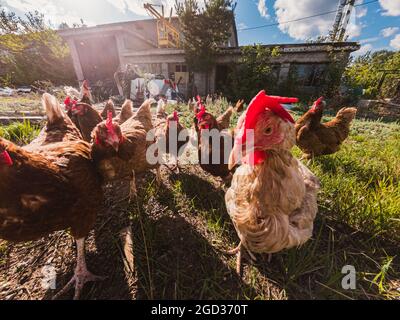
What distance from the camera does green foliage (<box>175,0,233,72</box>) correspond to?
38.9 ft

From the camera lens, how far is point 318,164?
2.90 m

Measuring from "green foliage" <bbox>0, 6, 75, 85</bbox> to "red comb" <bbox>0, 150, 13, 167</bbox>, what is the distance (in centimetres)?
2053

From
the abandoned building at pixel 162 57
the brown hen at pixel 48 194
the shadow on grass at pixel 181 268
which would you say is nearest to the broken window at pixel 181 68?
the abandoned building at pixel 162 57

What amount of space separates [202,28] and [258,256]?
48.2 feet

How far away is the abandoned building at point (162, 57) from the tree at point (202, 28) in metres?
0.91

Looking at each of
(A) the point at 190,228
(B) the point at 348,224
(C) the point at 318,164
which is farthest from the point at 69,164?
(C) the point at 318,164

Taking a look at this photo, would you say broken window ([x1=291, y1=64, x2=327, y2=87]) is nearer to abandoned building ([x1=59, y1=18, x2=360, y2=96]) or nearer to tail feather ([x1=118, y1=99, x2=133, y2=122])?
abandoned building ([x1=59, y1=18, x2=360, y2=96])

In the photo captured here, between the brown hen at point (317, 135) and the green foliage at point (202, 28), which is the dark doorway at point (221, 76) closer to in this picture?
the green foliage at point (202, 28)

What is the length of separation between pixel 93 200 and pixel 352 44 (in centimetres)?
1424

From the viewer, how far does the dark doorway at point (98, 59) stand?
16469mm

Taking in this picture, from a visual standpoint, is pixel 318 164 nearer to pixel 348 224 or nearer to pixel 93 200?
pixel 348 224

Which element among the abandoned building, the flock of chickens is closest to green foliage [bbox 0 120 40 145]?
the flock of chickens

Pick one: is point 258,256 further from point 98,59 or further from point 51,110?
point 98,59
